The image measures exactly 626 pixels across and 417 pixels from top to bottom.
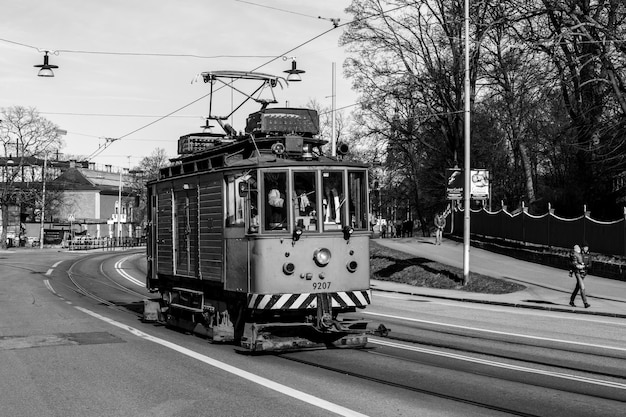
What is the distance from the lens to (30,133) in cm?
7544

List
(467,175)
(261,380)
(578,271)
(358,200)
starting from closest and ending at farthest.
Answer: (261,380)
(358,200)
(578,271)
(467,175)

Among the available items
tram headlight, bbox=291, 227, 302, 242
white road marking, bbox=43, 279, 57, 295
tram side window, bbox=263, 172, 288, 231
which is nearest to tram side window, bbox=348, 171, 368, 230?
tram headlight, bbox=291, 227, 302, 242

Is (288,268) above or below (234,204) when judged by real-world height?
below

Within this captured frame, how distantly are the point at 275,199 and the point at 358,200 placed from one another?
55.0 inches

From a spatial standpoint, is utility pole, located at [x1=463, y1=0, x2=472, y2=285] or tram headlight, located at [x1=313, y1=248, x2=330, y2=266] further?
utility pole, located at [x1=463, y1=0, x2=472, y2=285]

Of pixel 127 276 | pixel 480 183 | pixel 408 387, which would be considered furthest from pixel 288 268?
pixel 127 276

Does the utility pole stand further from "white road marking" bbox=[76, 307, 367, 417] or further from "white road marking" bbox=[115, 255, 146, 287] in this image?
"white road marking" bbox=[76, 307, 367, 417]

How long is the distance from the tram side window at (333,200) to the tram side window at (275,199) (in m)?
0.65

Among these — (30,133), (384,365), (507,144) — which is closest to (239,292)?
(384,365)

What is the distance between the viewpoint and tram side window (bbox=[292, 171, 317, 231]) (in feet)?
39.8

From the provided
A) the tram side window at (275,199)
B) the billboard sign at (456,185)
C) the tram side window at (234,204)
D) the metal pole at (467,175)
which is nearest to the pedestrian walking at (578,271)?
the metal pole at (467,175)

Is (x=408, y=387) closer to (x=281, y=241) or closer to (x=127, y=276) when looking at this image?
(x=281, y=241)

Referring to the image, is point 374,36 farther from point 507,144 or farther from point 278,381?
point 278,381

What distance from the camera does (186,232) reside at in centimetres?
1456
